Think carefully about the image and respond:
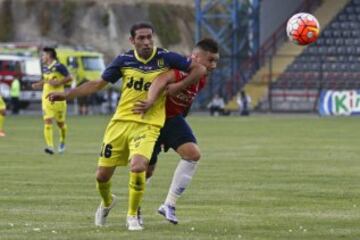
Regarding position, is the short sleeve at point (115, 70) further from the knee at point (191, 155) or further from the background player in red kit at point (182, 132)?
the knee at point (191, 155)

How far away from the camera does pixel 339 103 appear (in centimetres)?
5525

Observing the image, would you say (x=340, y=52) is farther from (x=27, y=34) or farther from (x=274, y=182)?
(x=274, y=182)

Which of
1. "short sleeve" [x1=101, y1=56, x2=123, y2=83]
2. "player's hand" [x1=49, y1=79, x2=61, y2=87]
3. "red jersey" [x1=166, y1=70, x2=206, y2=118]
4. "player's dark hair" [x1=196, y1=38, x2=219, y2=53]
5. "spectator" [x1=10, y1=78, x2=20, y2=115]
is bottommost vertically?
"spectator" [x1=10, y1=78, x2=20, y2=115]

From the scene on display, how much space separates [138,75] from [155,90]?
0.24 meters

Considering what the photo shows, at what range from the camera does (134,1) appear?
81.7m

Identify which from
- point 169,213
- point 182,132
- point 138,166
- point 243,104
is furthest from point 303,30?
point 243,104

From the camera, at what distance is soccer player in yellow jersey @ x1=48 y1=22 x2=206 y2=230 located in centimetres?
1291

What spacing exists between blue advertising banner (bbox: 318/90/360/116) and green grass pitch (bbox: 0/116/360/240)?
20.7 metres

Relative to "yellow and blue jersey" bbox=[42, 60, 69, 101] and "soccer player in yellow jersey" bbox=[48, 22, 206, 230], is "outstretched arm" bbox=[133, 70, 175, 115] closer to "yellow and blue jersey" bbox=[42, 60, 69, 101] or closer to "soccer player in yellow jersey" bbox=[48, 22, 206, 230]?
"soccer player in yellow jersey" bbox=[48, 22, 206, 230]

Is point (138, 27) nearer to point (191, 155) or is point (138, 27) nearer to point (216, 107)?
point (191, 155)

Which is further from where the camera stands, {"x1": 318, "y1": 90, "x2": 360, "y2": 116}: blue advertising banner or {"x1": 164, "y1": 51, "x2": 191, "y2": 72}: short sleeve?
{"x1": 318, "y1": 90, "x2": 360, "y2": 116}: blue advertising banner

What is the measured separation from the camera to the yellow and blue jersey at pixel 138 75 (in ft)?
43.0

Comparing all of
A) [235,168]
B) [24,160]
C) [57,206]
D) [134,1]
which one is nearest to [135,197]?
[57,206]

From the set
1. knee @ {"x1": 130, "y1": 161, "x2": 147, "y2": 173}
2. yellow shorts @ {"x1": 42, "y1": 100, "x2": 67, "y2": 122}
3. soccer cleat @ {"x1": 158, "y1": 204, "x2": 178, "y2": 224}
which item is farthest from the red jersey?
yellow shorts @ {"x1": 42, "y1": 100, "x2": 67, "y2": 122}
